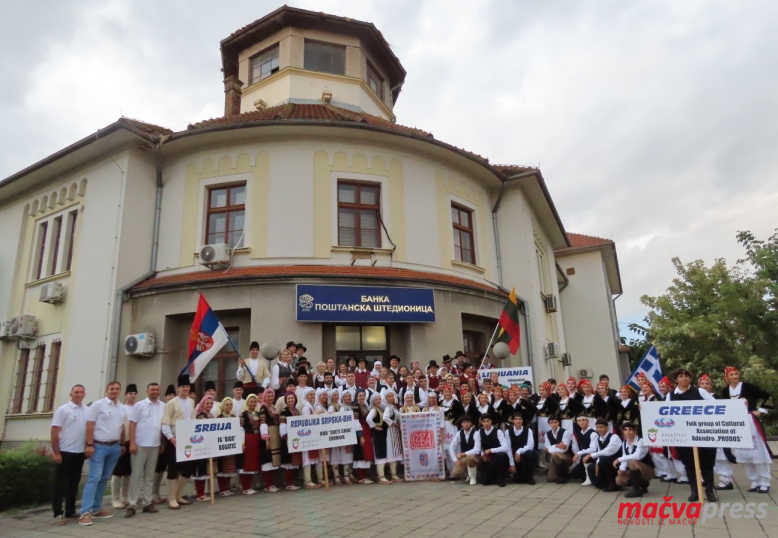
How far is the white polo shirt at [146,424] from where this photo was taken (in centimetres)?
771

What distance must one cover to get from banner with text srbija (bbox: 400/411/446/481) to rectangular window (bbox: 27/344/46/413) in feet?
36.1

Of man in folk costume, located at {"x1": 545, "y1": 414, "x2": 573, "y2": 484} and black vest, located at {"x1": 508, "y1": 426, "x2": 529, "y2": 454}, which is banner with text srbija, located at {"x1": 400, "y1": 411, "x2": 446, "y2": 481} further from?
man in folk costume, located at {"x1": 545, "y1": 414, "x2": 573, "y2": 484}

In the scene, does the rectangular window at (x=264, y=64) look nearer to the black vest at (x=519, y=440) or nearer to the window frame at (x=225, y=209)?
the window frame at (x=225, y=209)

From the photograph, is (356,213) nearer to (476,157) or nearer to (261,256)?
(261,256)

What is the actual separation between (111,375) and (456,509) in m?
9.27

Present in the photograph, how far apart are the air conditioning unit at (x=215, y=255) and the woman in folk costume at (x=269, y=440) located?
5173 millimetres

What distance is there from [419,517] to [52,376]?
12234 millimetres

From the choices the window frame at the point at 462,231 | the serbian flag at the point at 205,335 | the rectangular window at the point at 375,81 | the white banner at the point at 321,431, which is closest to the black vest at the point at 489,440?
the white banner at the point at 321,431

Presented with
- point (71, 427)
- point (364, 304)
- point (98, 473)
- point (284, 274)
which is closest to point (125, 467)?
point (98, 473)

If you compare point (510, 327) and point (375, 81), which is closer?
point (510, 327)

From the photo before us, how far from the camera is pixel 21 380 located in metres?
15.4

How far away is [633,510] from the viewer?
6602mm

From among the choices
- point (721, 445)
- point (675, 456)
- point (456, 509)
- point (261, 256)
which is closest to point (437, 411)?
point (456, 509)

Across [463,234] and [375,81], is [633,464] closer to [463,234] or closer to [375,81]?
[463,234]
